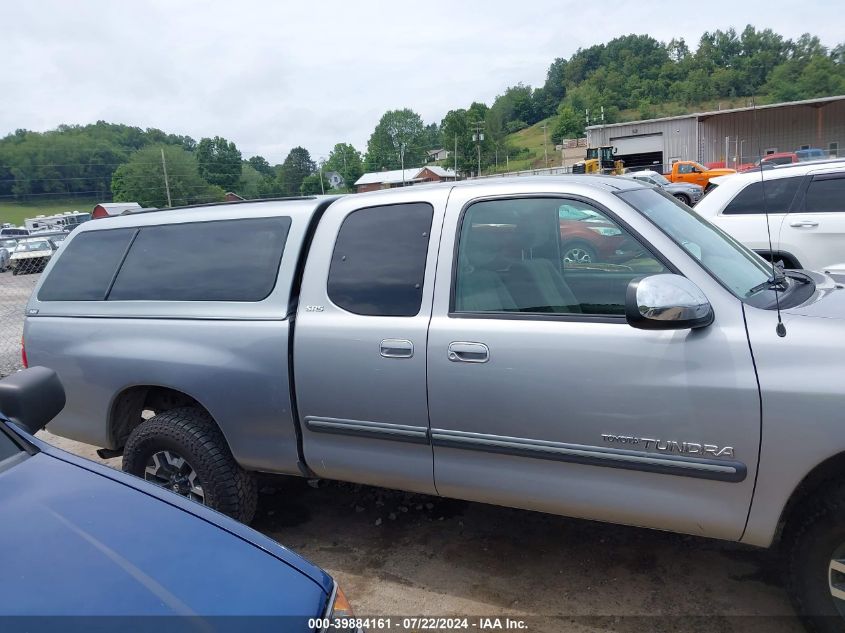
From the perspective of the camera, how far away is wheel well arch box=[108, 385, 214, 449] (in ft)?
12.2

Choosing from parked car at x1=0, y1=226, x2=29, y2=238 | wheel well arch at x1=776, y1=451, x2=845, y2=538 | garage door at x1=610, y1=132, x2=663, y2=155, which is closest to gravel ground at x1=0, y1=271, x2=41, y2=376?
wheel well arch at x1=776, y1=451, x2=845, y2=538

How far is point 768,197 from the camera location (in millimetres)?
6738

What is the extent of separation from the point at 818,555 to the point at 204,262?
3.26 metres

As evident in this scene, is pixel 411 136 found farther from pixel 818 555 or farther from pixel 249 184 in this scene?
pixel 818 555

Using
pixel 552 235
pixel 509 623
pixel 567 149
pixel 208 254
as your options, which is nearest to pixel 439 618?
pixel 509 623

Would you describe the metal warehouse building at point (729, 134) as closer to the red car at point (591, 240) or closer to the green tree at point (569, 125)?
the red car at point (591, 240)

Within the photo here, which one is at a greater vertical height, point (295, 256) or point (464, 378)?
point (295, 256)

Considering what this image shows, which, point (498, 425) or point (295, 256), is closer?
point (498, 425)

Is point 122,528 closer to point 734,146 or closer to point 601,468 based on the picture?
point 601,468

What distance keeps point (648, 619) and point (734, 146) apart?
2093 inches

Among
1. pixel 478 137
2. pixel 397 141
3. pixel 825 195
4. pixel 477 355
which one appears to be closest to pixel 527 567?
pixel 477 355

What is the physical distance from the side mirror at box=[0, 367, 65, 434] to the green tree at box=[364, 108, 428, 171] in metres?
99.3

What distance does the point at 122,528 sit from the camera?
178cm

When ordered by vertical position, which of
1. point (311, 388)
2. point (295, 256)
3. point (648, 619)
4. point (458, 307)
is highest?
point (295, 256)
